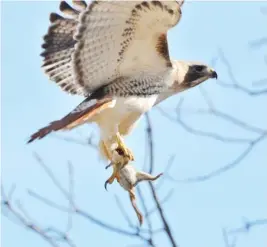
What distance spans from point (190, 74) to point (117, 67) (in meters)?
0.51

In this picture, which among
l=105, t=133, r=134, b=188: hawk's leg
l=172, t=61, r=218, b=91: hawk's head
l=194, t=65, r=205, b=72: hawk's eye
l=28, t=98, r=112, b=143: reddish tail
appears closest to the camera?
l=28, t=98, r=112, b=143: reddish tail

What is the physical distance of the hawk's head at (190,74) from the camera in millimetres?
5648

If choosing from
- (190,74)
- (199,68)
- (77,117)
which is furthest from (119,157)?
(199,68)

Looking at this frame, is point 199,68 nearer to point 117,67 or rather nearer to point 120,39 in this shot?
point 117,67

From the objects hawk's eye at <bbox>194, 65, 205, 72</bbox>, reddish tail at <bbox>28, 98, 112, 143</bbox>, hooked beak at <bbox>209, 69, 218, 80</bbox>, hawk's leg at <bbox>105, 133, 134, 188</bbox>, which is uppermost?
reddish tail at <bbox>28, 98, 112, 143</bbox>

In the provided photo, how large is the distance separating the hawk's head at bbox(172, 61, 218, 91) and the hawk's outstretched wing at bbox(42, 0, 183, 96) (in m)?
0.11

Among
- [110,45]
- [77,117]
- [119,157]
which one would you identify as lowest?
[119,157]

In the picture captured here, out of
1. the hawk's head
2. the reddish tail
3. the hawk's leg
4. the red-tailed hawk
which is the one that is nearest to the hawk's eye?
the hawk's head

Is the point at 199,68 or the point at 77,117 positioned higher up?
the point at 77,117

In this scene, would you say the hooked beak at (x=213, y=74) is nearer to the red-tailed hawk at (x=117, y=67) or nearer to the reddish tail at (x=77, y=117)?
the red-tailed hawk at (x=117, y=67)

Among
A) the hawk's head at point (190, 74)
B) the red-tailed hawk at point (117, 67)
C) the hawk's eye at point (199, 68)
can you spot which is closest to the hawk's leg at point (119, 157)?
the red-tailed hawk at point (117, 67)

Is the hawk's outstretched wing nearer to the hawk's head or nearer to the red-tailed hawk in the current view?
the red-tailed hawk

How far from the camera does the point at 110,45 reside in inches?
213

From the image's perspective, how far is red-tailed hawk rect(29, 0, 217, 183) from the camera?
520 cm
